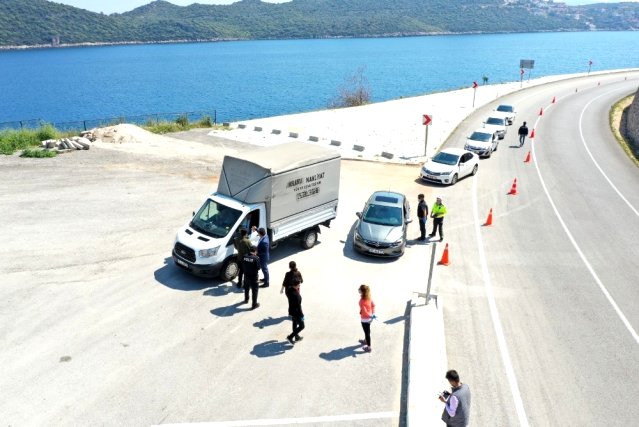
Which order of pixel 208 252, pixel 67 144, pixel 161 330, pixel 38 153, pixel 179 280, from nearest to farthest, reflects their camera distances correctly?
1. pixel 161 330
2. pixel 208 252
3. pixel 179 280
4. pixel 38 153
5. pixel 67 144

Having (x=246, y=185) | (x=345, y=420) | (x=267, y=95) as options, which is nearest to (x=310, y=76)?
(x=267, y=95)

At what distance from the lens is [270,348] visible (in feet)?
35.7

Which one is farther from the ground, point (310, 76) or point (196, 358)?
point (310, 76)

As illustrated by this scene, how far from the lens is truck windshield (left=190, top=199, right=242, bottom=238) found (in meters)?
13.6

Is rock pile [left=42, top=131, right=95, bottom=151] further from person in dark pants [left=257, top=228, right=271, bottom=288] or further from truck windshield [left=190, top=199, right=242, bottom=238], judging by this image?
person in dark pants [left=257, top=228, right=271, bottom=288]

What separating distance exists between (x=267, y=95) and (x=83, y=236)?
67.5 metres

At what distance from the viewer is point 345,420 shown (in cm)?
884

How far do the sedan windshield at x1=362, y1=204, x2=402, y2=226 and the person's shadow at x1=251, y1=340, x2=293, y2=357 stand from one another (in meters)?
6.54

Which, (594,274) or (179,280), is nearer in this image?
(179,280)

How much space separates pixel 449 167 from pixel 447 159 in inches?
32.6

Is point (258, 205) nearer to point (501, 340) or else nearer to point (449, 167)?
point (501, 340)

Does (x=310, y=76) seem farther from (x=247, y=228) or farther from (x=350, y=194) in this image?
(x=247, y=228)

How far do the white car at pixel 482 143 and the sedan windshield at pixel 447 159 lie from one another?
499 centimetres

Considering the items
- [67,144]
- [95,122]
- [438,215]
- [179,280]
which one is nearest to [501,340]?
[438,215]
